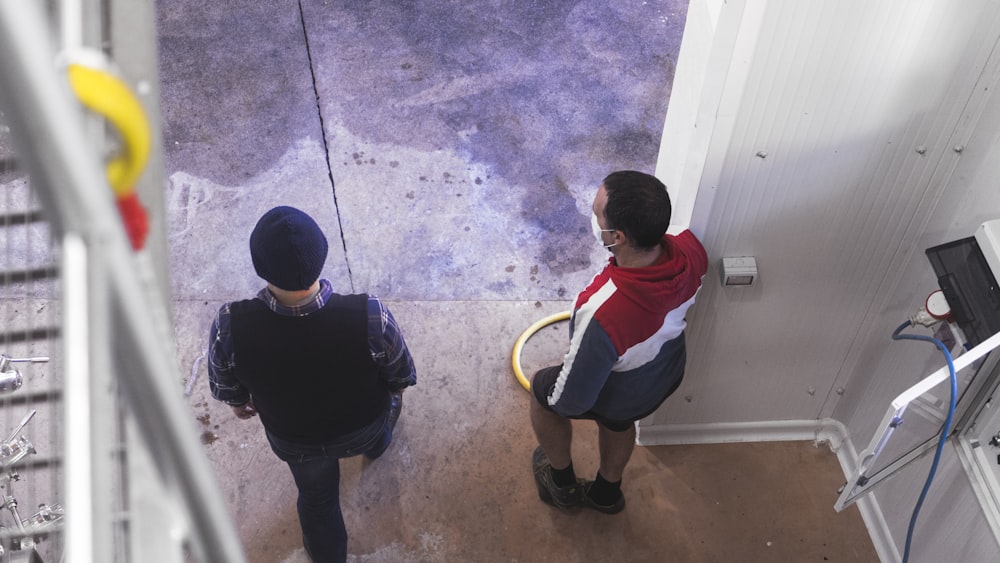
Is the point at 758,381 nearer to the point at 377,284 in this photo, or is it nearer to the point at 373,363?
the point at 373,363

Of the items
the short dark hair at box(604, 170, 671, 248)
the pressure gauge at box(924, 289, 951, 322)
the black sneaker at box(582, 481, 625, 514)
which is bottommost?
the black sneaker at box(582, 481, 625, 514)

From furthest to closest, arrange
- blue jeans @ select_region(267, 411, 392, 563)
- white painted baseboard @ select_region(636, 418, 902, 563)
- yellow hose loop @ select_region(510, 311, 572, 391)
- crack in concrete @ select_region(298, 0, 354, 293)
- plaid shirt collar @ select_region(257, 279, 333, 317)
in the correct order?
crack in concrete @ select_region(298, 0, 354, 293) → yellow hose loop @ select_region(510, 311, 572, 391) → white painted baseboard @ select_region(636, 418, 902, 563) → blue jeans @ select_region(267, 411, 392, 563) → plaid shirt collar @ select_region(257, 279, 333, 317)

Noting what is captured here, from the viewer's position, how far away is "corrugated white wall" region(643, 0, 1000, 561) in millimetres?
2145

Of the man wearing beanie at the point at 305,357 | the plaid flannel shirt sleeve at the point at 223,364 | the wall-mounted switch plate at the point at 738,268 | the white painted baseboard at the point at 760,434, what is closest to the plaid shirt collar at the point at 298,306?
the man wearing beanie at the point at 305,357

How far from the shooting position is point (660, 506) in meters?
3.23

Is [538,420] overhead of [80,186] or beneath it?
beneath

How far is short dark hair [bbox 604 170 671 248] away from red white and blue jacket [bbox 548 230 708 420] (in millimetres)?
105

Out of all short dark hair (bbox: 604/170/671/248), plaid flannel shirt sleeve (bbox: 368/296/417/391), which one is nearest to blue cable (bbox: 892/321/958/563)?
short dark hair (bbox: 604/170/671/248)

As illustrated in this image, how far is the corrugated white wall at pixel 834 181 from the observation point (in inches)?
84.4

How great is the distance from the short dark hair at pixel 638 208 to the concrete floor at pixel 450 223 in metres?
1.29

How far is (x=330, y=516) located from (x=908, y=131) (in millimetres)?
2066

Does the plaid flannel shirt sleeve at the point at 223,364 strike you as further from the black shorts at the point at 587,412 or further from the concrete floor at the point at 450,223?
the black shorts at the point at 587,412

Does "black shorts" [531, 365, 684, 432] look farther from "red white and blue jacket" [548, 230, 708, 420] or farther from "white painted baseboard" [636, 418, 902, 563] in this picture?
"white painted baseboard" [636, 418, 902, 563]

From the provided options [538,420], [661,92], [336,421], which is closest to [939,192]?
[538,420]
